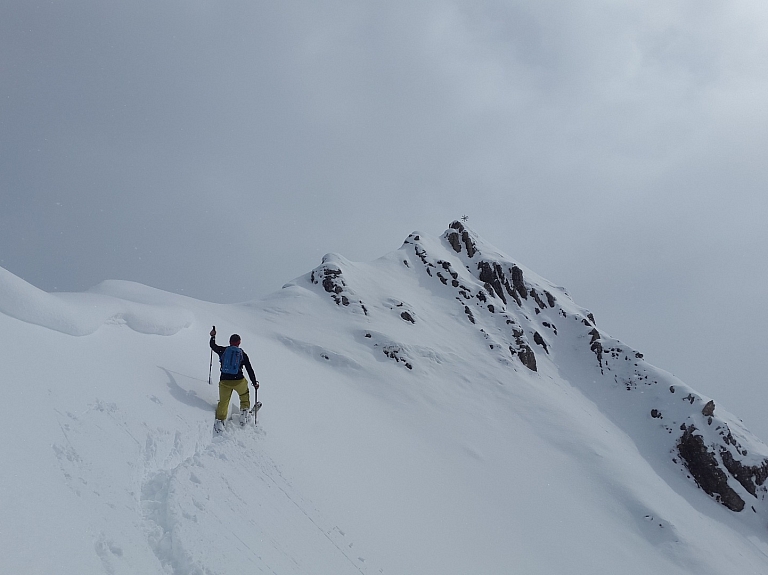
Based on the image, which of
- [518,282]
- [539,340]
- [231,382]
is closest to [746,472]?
[539,340]

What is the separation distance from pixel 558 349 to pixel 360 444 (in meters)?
38.3

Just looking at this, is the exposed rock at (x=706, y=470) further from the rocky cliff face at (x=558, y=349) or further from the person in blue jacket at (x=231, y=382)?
the person in blue jacket at (x=231, y=382)

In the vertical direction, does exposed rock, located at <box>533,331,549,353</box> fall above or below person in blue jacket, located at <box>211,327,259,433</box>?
above

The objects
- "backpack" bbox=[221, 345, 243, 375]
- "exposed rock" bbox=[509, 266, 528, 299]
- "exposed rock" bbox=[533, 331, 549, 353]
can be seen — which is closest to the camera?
"backpack" bbox=[221, 345, 243, 375]

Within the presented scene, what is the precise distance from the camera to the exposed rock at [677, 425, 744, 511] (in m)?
33.7

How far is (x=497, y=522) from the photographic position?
16750 millimetres

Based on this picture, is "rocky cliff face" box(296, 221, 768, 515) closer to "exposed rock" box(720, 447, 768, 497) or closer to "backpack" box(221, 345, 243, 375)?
"exposed rock" box(720, 447, 768, 497)

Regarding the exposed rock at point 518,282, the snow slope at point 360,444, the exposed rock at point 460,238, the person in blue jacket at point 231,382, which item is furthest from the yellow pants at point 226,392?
the exposed rock at point 460,238

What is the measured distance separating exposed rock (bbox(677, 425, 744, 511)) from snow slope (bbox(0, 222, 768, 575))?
0.15 m

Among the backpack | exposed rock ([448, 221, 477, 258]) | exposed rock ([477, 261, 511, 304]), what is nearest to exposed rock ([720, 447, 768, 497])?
exposed rock ([477, 261, 511, 304])

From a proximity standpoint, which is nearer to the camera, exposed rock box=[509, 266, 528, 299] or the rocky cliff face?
the rocky cliff face

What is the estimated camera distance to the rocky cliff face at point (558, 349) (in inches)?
1382

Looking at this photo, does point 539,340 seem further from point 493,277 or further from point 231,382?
point 231,382

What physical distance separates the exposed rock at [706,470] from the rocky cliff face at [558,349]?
0.23 feet
